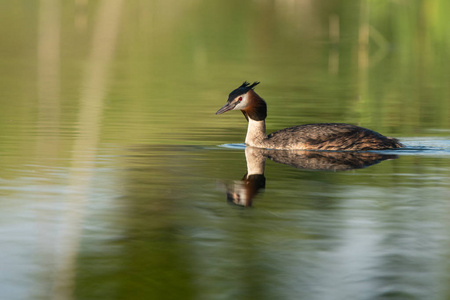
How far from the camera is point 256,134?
16.7 m

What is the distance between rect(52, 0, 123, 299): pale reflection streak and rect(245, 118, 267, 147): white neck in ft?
8.18

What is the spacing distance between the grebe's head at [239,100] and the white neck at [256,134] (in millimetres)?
351

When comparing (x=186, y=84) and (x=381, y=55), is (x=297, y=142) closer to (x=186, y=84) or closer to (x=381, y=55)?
(x=186, y=84)

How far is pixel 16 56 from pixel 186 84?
10.7 meters

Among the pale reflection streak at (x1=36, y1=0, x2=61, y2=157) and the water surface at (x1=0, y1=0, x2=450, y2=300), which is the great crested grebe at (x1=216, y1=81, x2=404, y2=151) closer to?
the water surface at (x1=0, y1=0, x2=450, y2=300)

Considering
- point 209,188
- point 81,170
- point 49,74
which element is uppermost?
point 49,74

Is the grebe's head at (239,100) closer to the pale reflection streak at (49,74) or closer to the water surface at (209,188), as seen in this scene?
the water surface at (209,188)

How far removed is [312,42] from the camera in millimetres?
46594

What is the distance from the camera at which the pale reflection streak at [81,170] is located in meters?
7.98

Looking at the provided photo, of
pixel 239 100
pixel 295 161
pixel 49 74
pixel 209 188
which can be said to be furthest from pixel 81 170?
pixel 49 74

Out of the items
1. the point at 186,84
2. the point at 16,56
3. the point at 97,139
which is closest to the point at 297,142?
the point at 97,139

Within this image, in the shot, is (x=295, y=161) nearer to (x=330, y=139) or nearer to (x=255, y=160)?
(x=255, y=160)

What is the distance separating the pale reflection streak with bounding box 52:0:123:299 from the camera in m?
7.98

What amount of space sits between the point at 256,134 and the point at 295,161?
74.5 inches
